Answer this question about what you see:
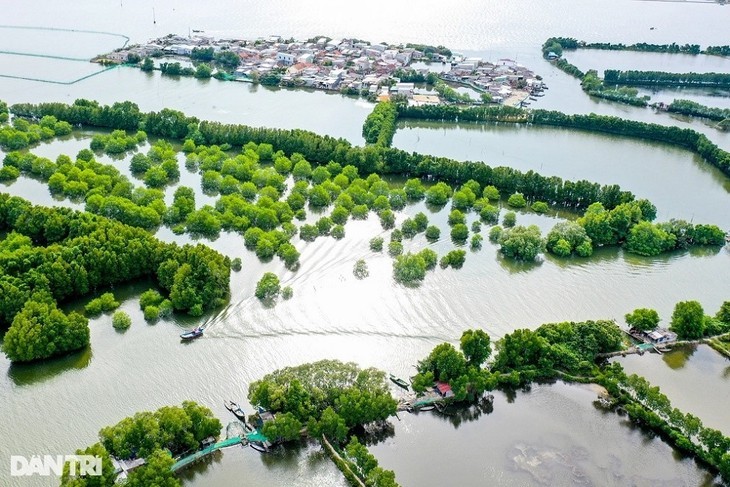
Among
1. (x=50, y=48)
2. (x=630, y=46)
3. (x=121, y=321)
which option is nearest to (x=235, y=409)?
(x=121, y=321)

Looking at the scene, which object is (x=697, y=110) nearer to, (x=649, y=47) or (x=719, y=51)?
(x=649, y=47)

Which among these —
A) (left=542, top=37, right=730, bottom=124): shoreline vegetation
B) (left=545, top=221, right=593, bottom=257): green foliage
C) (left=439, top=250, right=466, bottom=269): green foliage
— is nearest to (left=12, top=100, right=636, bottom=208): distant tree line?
(left=545, top=221, right=593, bottom=257): green foliage

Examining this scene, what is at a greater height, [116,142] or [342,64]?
[342,64]

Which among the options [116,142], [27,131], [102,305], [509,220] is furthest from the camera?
[27,131]

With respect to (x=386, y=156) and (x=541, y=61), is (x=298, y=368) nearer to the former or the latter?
(x=386, y=156)

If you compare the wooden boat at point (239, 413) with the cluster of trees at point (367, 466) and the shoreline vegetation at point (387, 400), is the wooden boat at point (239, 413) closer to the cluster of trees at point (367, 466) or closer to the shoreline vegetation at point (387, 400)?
the shoreline vegetation at point (387, 400)

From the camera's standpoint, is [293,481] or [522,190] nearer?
[293,481]

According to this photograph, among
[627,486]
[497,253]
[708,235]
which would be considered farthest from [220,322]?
[708,235]
